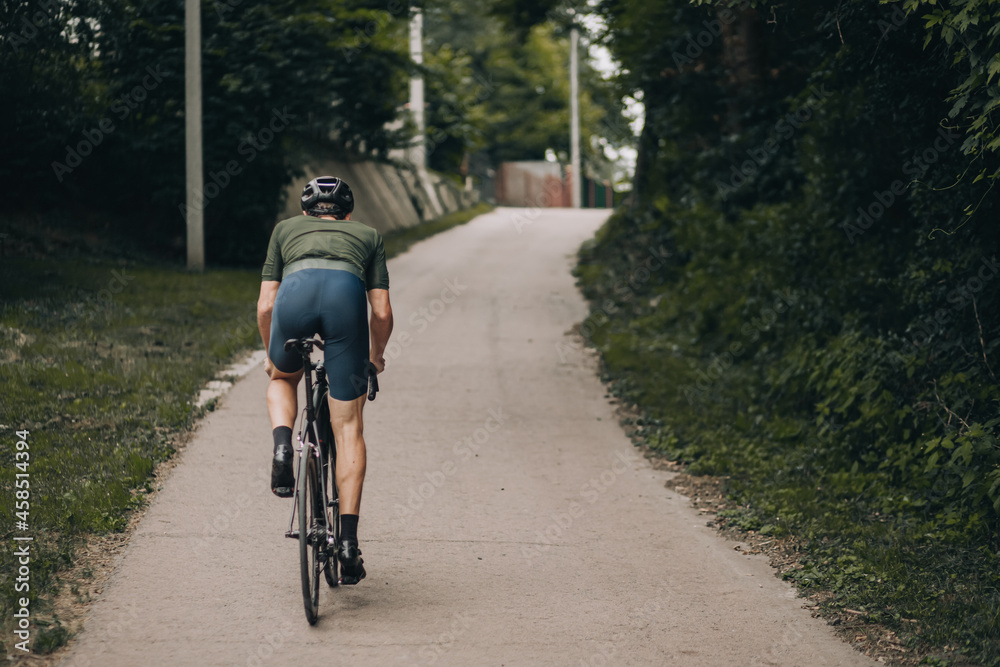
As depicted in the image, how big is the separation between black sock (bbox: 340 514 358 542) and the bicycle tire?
10 centimetres

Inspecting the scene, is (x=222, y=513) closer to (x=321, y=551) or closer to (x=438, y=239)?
(x=321, y=551)

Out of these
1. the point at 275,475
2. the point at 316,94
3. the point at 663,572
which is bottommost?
the point at 663,572

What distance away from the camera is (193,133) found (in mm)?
15484

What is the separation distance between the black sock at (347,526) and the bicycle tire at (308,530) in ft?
0.34

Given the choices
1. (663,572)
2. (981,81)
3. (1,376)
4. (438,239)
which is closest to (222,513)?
(663,572)

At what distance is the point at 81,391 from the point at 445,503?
3658 mm

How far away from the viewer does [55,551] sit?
555cm
